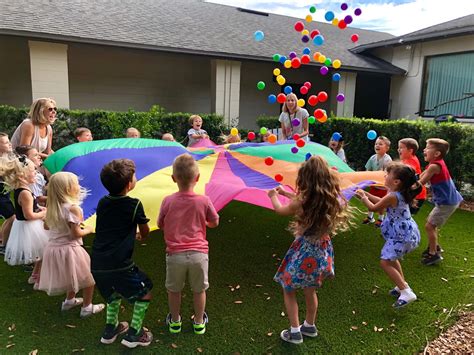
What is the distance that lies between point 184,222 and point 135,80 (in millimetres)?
10042

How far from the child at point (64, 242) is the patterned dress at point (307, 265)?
1.42m

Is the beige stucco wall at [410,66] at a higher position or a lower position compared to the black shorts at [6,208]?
higher

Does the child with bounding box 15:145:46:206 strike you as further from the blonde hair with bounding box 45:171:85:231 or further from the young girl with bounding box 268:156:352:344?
the young girl with bounding box 268:156:352:344

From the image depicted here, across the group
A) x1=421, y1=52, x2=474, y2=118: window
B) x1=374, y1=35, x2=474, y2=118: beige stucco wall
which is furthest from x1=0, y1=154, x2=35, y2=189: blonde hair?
x1=421, y1=52, x2=474, y2=118: window

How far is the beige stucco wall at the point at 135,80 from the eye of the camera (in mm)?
10836

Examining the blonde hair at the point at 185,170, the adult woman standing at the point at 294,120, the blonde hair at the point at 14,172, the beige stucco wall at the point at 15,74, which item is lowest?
the blonde hair at the point at 14,172

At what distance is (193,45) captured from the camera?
34.9 ft

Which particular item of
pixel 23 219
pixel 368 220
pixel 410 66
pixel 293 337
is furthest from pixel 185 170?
pixel 410 66

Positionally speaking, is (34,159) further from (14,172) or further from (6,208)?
(6,208)

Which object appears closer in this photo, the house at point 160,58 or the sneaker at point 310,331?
the sneaker at point 310,331

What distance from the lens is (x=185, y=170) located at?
2.48 meters

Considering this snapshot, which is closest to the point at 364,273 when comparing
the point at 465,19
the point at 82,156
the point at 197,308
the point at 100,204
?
the point at 197,308

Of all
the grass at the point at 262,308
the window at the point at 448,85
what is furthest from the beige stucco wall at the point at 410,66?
the grass at the point at 262,308

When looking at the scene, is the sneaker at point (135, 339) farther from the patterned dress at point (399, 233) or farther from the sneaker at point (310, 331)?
the patterned dress at point (399, 233)
